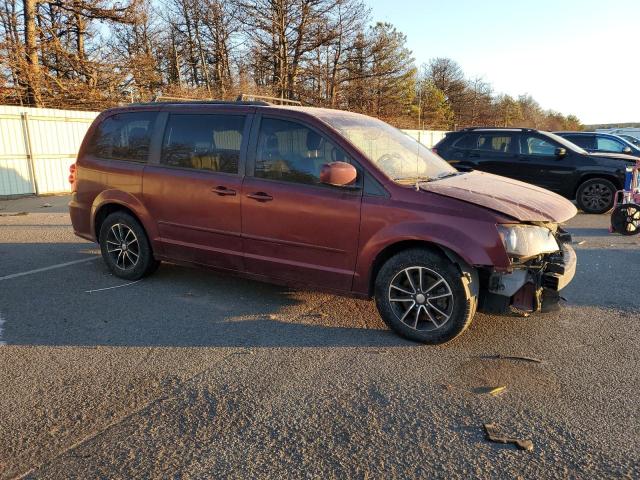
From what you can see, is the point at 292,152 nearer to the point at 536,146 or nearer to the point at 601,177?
the point at 536,146

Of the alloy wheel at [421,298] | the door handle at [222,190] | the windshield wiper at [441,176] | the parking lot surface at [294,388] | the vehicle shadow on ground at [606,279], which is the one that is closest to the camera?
the parking lot surface at [294,388]

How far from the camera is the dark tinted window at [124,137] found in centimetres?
548

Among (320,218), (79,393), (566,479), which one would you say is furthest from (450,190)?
(79,393)

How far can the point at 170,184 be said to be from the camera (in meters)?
5.17

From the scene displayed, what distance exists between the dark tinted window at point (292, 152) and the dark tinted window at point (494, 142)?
25.8 feet

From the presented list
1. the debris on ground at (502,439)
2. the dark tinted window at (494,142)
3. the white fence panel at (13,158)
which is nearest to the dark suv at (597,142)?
the dark tinted window at (494,142)

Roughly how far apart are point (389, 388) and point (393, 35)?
3743cm

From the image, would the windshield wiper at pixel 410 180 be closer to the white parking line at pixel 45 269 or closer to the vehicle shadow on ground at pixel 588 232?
the white parking line at pixel 45 269

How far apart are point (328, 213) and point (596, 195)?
8.58 metres

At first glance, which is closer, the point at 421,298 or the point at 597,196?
the point at 421,298

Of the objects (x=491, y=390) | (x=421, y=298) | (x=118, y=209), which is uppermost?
(x=118, y=209)

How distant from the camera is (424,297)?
13.1 feet

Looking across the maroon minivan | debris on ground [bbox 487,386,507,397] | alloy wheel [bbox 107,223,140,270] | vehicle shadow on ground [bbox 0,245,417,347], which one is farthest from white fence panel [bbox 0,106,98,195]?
debris on ground [bbox 487,386,507,397]

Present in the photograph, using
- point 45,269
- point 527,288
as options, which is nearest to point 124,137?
point 45,269
